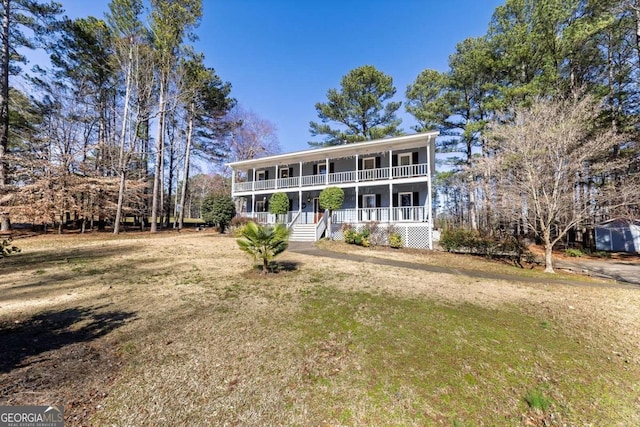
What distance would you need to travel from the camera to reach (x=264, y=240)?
7.09 meters

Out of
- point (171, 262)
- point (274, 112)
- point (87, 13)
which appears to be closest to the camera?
point (171, 262)

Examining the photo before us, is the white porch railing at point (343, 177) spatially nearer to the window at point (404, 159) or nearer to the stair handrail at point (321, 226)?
the stair handrail at point (321, 226)

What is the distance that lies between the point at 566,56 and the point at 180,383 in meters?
26.2

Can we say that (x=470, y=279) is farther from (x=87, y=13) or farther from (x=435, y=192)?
(x=435, y=192)

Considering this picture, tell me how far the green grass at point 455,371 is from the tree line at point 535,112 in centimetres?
794

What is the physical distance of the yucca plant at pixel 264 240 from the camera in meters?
7.00

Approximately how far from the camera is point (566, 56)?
16219 millimetres

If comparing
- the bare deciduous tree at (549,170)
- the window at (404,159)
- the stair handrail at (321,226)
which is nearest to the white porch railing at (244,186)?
the stair handrail at (321,226)

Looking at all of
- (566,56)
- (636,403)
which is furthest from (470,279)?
(566,56)

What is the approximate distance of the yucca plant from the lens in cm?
700

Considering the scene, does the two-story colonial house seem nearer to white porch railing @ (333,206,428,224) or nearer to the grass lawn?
white porch railing @ (333,206,428,224)

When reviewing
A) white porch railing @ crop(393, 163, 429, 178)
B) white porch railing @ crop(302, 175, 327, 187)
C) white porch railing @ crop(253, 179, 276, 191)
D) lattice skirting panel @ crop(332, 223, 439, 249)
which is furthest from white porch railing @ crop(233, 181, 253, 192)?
white porch railing @ crop(393, 163, 429, 178)

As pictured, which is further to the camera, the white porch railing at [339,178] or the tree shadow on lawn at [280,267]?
the white porch railing at [339,178]

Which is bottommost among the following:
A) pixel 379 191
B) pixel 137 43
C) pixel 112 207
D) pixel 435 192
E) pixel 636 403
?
pixel 636 403
